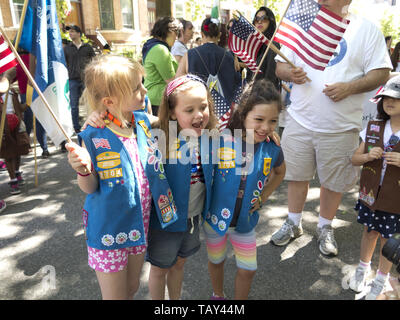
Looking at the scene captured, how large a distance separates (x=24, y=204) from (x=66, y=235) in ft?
3.56

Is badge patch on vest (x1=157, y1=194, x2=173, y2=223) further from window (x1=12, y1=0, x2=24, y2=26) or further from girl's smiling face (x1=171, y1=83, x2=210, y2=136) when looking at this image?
window (x1=12, y1=0, x2=24, y2=26)

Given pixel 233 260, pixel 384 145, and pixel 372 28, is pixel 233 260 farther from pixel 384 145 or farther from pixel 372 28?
pixel 372 28

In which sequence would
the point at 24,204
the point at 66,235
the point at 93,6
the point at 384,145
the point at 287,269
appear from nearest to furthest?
the point at 384,145
the point at 287,269
the point at 66,235
the point at 24,204
the point at 93,6

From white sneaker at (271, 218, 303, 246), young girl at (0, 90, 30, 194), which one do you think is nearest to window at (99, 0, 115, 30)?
young girl at (0, 90, 30, 194)

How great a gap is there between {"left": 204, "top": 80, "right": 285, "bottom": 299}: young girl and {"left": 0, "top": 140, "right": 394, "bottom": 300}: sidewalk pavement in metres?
0.67

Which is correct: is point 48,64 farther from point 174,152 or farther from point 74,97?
point 74,97

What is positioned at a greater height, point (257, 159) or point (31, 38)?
point (31, 38)

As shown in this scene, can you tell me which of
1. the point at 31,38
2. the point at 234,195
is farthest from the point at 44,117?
the point at 234,195

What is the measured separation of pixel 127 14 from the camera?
17.8 m

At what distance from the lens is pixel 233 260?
9.07 ft

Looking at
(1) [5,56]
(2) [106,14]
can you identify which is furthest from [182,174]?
(2) [106,14]

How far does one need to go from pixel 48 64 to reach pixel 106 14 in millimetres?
16354

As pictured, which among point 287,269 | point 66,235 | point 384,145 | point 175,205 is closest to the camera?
point 175,205

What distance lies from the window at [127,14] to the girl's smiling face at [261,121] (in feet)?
59.0
